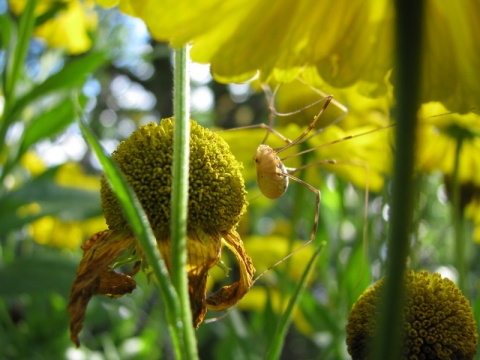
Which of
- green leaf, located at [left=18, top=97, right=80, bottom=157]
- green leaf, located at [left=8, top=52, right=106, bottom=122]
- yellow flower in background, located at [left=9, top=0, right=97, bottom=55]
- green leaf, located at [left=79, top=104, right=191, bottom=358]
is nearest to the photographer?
green leaf, located at [left=79, top=104, right=191, bottom=358]

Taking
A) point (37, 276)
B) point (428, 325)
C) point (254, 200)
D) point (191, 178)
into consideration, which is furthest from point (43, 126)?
point (428, 325)

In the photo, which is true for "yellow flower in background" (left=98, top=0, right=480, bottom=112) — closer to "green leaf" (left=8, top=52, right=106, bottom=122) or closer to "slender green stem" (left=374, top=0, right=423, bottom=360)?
"slender green stem" (left=374, top=0, right=423, bottom=360)

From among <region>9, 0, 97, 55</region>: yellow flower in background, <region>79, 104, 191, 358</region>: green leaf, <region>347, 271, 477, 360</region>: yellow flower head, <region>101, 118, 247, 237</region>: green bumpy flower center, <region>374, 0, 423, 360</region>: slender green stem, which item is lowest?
<region>9, 0, 97, 55</region>: yellow flower in background

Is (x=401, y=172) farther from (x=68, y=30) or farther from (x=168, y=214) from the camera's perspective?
(x=68, y=30)

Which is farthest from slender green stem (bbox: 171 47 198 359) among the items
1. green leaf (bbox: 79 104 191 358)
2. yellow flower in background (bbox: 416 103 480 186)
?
yellow flower in background (bbox: 416 103 480 186)

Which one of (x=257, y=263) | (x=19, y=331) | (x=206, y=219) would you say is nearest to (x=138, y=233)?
(x=206, y=219)

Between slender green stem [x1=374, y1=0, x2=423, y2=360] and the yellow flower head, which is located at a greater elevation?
slender green stem [x1=374, y1=0, x2=423, y2=360]

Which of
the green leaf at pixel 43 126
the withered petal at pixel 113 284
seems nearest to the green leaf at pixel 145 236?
the withered petal at pixel 113 284

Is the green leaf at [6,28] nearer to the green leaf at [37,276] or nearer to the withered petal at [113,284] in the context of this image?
the green leaf at [37,276]
